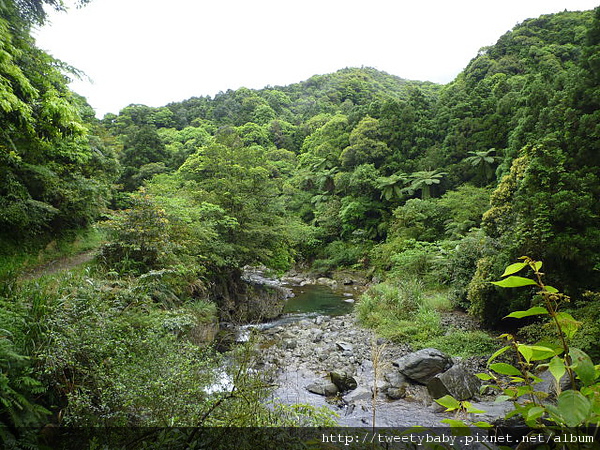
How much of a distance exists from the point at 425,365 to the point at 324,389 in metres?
1.96

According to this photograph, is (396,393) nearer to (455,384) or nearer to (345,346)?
(455,384)

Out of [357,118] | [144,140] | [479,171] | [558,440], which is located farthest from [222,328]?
[357,118]

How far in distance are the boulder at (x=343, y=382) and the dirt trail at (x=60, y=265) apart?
5.74 meters

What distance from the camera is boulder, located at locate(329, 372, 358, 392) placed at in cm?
627

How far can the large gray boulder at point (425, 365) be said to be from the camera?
618cm

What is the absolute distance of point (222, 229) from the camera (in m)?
11.4

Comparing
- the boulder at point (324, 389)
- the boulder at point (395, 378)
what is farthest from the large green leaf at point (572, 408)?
the boulder at point (395, 378)

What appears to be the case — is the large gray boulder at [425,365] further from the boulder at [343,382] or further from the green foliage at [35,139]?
the green foliage at [35,139]

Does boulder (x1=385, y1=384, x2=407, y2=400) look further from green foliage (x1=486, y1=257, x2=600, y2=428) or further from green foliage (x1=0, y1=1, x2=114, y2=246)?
green foliage (x1=0, y1=1, x2=114, y2=246)

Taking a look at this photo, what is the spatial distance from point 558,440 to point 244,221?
11692mm

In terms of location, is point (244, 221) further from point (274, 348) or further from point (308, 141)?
point (308, 141)

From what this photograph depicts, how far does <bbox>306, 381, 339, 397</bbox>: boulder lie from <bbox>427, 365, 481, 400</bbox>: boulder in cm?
168

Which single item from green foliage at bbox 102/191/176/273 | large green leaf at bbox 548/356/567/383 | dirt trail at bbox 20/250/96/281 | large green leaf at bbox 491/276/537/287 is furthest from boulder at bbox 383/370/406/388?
dirt trail at bbox 20/250/96/281

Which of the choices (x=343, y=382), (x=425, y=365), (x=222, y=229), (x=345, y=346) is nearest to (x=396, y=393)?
(x=425, y=365)
